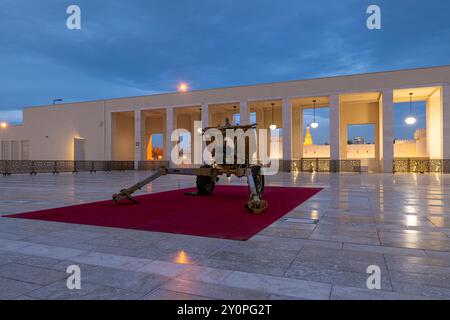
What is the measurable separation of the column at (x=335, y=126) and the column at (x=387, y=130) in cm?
357

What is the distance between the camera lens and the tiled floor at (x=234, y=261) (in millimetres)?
2986

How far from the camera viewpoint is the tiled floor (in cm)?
299

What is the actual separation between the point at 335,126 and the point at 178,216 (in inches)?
986

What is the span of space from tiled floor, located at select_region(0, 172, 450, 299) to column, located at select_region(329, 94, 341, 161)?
23680 millimetres

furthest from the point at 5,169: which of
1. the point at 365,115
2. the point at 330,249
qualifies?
the point at 365,115

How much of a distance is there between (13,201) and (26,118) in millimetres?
37791

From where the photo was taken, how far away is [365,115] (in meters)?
33.7

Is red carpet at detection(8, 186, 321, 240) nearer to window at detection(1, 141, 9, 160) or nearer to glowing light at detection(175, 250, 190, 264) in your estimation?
glowing light at detection(175, 250, 190, 264)

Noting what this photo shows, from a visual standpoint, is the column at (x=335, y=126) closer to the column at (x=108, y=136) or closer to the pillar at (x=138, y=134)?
the pillar at (x=138, y=134)

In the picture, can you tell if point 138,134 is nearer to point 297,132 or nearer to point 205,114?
point 205,114

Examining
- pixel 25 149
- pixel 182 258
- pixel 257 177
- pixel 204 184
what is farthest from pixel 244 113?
pixel 25 149

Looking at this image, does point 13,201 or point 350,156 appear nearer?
point 13,201

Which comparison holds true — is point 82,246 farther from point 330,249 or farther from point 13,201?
point 13,201
